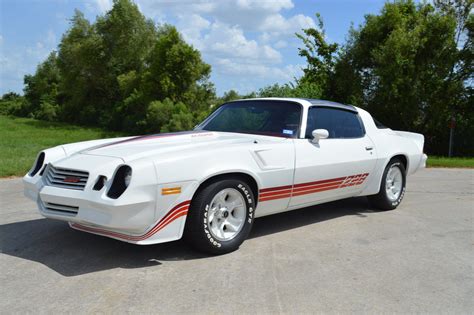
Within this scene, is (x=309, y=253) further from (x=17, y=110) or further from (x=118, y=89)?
(x=17, y=110)

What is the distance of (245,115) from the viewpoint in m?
5.63

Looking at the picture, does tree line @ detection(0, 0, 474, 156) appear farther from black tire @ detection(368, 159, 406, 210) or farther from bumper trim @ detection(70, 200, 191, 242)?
bumper trim @ detection(70, 200, 191, 242)

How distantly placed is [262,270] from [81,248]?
178 centimetres

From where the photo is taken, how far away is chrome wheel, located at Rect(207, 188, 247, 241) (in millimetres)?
4270

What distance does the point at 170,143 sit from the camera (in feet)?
15.6

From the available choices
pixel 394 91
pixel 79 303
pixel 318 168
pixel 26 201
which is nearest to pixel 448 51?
pixel 394 91

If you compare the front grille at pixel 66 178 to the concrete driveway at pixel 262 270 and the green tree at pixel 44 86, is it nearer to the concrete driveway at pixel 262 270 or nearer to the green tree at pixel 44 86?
the concrete driveway at pixel 262 270

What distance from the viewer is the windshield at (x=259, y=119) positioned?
17.2ft

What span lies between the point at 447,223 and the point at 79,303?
4.55 metres

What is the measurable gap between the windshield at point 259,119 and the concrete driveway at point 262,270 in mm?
1141

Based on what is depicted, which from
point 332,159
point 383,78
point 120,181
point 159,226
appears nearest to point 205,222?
point 159,226

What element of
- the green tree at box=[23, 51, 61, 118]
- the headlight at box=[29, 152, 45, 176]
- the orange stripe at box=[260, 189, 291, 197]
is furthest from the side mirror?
the green tree at box=[23, 51, 61, 118]

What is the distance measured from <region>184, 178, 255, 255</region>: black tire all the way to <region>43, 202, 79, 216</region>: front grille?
38.1 inches

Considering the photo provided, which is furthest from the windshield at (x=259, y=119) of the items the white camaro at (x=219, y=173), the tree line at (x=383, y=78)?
the tree line at (x=383, y=78)
